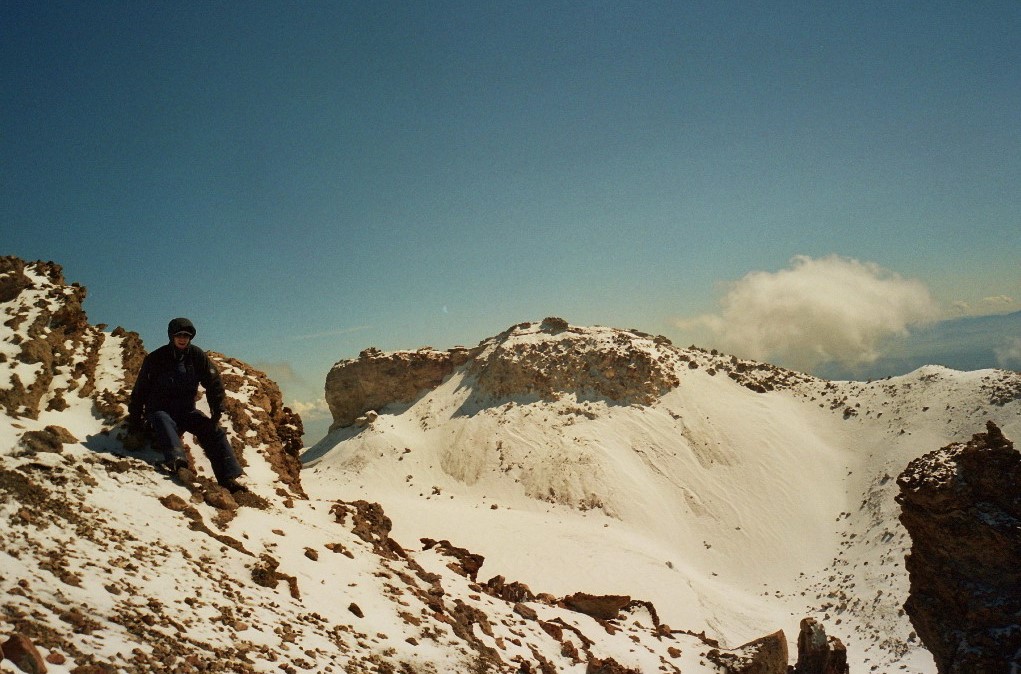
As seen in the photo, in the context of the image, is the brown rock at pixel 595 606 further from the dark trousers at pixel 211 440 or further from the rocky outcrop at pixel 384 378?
the rocky outcrop at pixel 384 378

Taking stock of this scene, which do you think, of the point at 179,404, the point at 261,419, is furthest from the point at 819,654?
the point at 179,404

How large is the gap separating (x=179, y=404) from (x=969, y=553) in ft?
42.0

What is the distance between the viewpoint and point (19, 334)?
8875mm

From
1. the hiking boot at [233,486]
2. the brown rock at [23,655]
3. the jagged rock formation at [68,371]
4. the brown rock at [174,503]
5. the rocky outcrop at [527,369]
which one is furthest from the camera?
the rocky outcrop at [527,369]

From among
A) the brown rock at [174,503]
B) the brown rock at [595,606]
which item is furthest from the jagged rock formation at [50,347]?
the brown rock at [595,606]

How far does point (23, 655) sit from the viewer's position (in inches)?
145

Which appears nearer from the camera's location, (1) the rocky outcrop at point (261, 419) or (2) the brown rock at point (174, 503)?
(2) the brown rock at point (174, 503)

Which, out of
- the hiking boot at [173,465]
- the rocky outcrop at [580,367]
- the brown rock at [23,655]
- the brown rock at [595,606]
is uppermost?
the rocky outcrop at [580,367]

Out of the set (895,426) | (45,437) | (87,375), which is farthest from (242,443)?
(895,426)

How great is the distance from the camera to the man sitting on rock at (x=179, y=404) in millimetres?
8281

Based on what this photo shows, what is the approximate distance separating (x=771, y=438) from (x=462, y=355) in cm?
1830

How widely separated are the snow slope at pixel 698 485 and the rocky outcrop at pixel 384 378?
6.75 ft

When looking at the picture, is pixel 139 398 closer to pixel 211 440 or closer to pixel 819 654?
pixel 211 440

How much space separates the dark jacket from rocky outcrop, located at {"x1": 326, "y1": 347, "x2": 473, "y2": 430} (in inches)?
975
